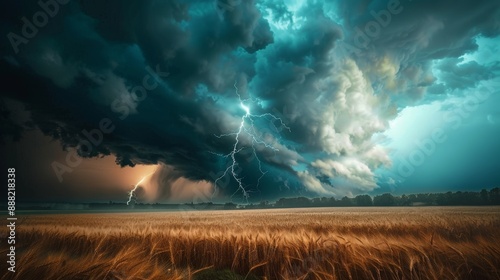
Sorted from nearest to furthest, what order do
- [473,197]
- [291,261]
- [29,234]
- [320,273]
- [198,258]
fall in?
[320,273]
[291,261]
[198,258]
[29,234]
[473,197]

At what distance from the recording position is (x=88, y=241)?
4.69 m

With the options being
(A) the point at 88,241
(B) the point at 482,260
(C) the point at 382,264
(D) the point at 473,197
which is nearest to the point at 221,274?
(C) the point at 382,264

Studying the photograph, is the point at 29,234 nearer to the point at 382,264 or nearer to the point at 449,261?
the point at 382,264

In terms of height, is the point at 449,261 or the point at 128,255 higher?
the point at 128,255

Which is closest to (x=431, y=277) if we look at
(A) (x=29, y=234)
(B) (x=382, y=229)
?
(B) (x=382, y=229)

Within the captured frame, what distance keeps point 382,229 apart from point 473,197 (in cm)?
9484

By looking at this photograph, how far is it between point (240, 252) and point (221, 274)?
0.75 m

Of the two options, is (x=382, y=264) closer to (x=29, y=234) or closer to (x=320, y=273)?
(x=320, y=273)

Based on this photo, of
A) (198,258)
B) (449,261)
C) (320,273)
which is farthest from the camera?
(198,258)

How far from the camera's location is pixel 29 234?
6.15m

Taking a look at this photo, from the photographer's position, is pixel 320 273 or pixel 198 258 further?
pixel 198 258

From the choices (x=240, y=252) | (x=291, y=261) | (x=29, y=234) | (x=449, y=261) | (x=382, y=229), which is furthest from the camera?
(x=382, y=229)

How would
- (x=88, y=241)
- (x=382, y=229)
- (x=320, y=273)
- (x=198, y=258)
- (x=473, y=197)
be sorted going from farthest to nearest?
(x=473, y=197)
(x=382, y=229)
(x=88, y=241)
(x=198, y=258)
(x=320, y=273)

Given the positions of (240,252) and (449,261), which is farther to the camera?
(240,252)
